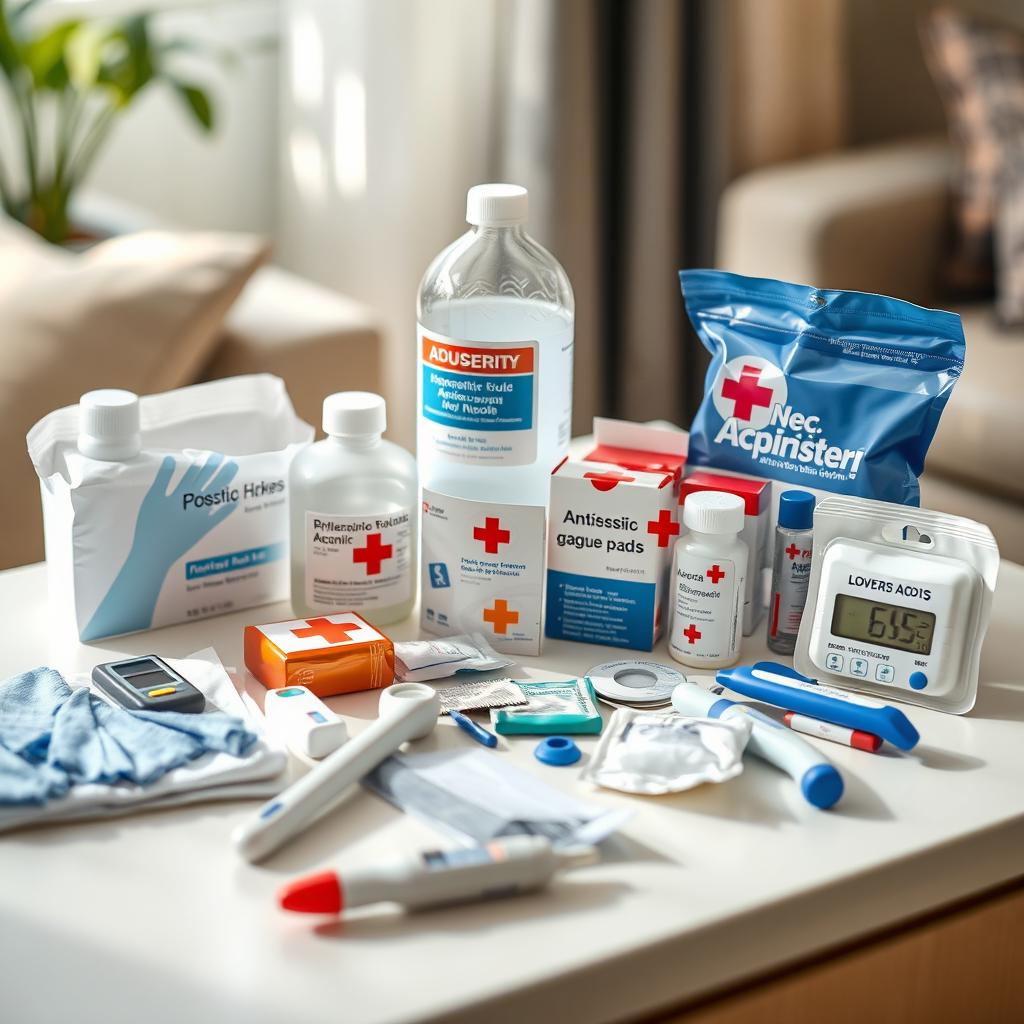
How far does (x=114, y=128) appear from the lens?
91.6 inches

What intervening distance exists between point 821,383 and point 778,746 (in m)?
0.26

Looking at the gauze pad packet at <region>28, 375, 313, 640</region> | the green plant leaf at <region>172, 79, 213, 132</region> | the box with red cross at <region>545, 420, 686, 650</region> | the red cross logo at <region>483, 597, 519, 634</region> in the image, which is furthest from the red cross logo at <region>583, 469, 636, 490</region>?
the green plant leaf at <region>172, 79, 213, 132</region>

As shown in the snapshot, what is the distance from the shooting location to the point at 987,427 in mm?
1729

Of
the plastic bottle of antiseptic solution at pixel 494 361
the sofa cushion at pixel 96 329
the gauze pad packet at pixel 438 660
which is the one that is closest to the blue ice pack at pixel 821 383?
the plastic bottle of antiseptic solution at pixel 494 361

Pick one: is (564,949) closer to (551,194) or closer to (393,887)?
(393,887)

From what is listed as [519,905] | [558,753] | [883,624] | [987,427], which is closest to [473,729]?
[558,753]

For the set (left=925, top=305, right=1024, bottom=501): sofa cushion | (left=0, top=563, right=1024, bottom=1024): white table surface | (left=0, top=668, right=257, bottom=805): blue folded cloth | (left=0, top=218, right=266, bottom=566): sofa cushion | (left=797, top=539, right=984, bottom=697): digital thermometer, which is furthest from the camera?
(left=925, top=305, right=1024, bottom=501): sofa cushion

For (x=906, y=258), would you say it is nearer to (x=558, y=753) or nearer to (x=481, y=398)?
(x=481, y=398)

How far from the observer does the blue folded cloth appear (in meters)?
0.71

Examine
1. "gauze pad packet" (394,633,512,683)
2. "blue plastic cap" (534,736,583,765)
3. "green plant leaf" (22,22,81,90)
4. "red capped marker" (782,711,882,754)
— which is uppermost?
"green plant leaf" (22,22,81,90)

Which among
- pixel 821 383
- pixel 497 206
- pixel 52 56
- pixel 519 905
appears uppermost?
pixel 52 56

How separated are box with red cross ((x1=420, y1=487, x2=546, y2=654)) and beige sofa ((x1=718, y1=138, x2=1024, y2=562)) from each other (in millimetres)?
999

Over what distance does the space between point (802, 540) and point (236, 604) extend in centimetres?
41

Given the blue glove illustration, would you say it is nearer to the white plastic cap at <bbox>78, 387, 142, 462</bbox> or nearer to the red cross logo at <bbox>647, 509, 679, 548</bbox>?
the white plastic cap at <bbox>78, 387, 142, 462</bbox>
